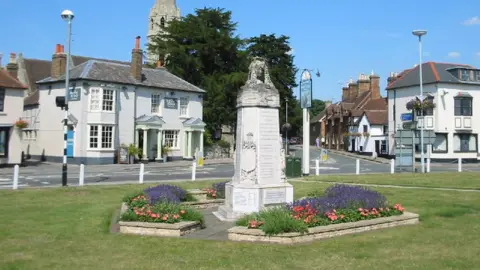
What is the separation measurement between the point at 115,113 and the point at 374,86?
139 feet

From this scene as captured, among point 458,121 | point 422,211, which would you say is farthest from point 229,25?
point 422,211

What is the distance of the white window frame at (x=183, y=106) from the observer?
156 ft

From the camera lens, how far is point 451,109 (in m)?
50.7

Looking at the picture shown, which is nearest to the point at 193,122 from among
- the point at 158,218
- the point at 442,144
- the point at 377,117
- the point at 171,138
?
the point at 171,138

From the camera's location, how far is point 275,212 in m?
9.92

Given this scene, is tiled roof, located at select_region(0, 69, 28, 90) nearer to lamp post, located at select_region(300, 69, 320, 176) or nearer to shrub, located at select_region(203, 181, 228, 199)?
lamp post, located at select_region(300, 69, 320, 176)

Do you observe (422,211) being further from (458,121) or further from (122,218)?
(458,121)

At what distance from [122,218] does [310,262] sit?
4.94 metres

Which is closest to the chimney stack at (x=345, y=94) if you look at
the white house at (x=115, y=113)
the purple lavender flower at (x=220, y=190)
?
the white house at (x=115, y=113)

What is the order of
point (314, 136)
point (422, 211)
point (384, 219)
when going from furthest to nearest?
point (314, 136)
point (422, 211)
point (384, 219)

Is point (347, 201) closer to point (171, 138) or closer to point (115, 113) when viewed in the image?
point (115, 113)

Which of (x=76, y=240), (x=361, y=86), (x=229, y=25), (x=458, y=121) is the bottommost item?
(x=76, y=240)

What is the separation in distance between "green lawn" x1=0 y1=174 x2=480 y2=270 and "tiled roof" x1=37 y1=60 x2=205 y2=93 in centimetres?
2892

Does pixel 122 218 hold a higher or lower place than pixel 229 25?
lower
